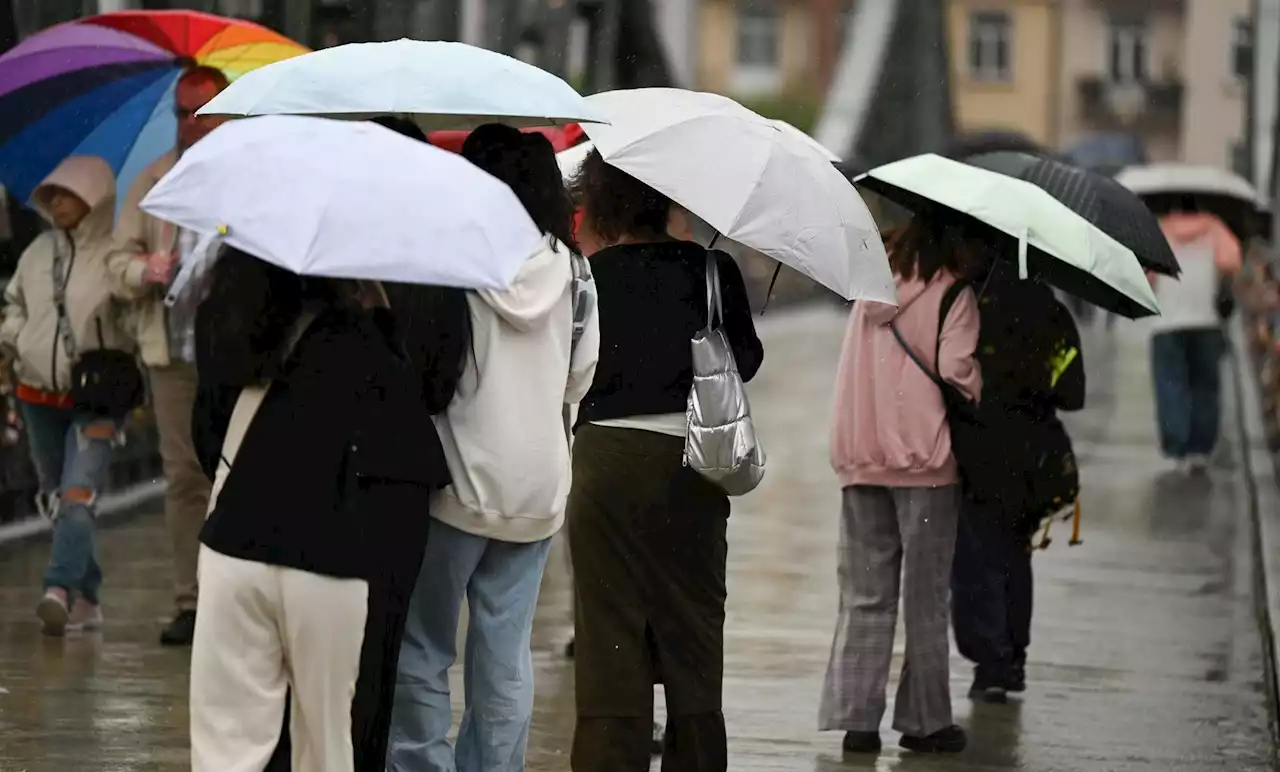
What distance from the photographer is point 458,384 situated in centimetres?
540

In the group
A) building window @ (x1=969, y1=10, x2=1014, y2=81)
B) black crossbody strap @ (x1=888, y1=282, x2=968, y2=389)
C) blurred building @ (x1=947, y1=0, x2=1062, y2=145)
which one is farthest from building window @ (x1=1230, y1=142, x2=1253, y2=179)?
building window @ (x1=969, y1=10, x2=1014, y2=81)

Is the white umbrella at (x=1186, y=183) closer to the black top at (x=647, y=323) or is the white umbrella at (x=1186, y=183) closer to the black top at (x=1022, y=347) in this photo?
the black top at (x=1022, y=347)

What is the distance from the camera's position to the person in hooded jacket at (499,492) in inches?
214

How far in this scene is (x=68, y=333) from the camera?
8.65 meters

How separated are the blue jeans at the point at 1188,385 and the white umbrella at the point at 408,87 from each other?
10.7 meters

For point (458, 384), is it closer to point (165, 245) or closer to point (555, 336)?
point (555, 336)

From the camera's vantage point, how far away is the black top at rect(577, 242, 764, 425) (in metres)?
6.06

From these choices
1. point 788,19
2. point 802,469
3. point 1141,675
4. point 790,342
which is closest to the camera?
point 1141,675

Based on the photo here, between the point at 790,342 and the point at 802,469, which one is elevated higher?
the point at 802,469

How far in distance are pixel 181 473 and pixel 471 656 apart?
10.7ft

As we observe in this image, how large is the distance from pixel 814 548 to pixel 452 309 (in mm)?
7074

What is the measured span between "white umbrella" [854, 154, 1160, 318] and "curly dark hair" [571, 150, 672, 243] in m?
1.38

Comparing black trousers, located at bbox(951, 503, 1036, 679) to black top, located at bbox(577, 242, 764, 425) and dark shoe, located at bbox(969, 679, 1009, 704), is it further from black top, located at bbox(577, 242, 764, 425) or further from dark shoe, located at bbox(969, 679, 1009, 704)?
black top, located at bbox(577, 242, 764, 425)

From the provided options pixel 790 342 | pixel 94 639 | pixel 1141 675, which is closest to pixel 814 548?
pixel 1141 675
